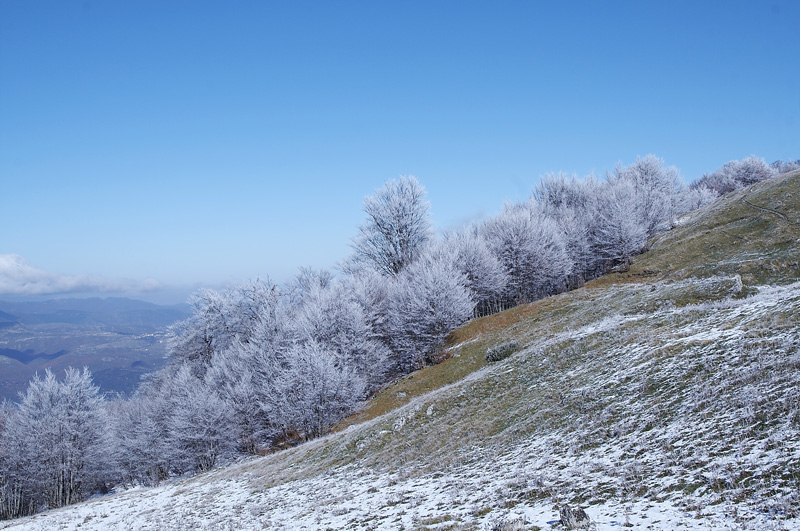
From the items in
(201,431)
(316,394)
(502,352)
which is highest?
(502,352)

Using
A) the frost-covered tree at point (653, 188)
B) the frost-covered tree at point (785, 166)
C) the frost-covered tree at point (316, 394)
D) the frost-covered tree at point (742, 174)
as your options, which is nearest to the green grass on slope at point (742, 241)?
the frost-covered tree at point (653, 188)

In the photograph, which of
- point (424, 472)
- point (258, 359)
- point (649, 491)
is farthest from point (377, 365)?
point (649, 491)

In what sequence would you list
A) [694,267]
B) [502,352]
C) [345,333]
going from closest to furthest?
[502,352] < [694,267] < [345,333]

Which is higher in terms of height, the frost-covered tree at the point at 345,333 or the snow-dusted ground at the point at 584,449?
the frost-covered tree at the point at 345,333

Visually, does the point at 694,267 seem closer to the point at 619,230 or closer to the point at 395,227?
the point at 619,230

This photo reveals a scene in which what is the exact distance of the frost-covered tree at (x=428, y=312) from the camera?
45125mm

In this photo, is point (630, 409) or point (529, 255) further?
point (529, 255)

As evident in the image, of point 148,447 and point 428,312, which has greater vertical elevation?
point 428,312

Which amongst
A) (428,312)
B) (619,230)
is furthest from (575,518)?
(619,230)

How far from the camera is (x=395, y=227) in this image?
62906 millimetres

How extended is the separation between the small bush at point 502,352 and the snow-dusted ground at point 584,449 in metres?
3.37

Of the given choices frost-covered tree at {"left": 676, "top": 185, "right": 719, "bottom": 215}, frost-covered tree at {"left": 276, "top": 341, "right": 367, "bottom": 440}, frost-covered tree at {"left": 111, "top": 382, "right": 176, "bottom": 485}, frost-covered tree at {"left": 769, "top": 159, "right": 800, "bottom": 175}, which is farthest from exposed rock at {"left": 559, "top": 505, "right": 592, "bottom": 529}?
frost-covered tree at {"left": 769, "top": 159, "right": 800, "bottom": 175}

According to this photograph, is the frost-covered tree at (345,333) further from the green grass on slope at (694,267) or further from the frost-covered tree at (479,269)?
the frost-covered tree at (479,269)

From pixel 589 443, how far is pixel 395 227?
52.3m
